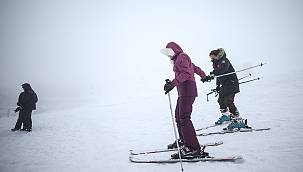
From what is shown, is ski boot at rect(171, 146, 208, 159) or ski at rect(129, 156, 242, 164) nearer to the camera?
ski at rect(129, 156, 242, 164)

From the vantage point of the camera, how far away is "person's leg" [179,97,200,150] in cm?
496

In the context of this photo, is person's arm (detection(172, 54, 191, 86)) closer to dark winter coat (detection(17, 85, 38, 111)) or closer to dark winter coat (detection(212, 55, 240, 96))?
dark winter coat (detection(212, 55, 240, 96))

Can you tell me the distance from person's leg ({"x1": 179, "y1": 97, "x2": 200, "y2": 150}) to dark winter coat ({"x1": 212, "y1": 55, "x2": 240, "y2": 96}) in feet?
6.69

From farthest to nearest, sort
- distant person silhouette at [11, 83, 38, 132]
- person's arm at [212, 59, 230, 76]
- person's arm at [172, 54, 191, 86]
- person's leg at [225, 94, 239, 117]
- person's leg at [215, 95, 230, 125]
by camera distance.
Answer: distant person silhouette at [11, 83, 38, 132]
person's leg at [215, 95, 230, 125]
person's leg at [225, 94, 239, 117]
person's arm at [212, 59, 230, 76]
person's arm at [172, 54, 191, 86]

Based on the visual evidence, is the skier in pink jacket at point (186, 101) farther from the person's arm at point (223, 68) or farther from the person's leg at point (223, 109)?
the person's leg at point (223, 109)

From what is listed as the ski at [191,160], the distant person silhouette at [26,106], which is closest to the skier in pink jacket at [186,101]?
the ski at [191,160]

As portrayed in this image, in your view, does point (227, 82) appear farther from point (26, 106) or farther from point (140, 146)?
point (26, 106)

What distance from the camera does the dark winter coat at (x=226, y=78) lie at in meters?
6.76

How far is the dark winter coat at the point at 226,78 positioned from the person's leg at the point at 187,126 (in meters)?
2.04

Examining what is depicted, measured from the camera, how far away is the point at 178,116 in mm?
5574

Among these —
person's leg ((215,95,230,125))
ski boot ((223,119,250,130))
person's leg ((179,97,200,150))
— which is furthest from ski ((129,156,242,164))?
person's leg ((215,95,230,125))

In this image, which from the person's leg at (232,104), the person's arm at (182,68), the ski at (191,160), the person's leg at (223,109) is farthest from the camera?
the person's leg at (223,109)

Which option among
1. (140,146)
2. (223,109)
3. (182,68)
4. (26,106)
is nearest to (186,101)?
(182,68)

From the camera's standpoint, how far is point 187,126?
4992 millimetres
